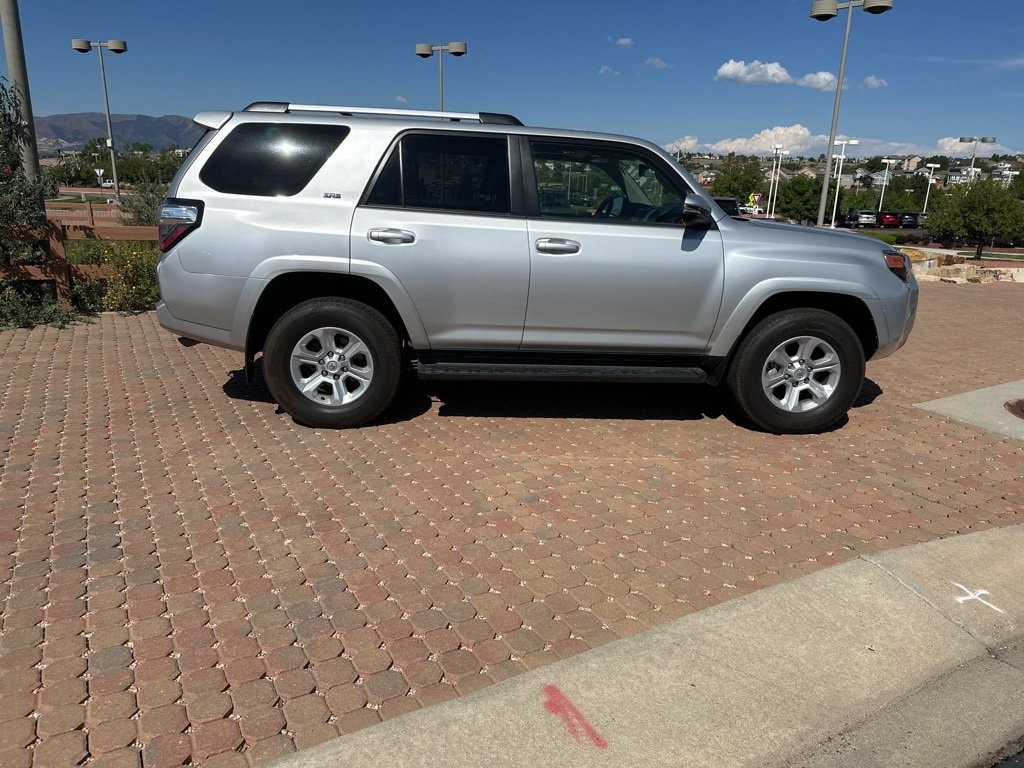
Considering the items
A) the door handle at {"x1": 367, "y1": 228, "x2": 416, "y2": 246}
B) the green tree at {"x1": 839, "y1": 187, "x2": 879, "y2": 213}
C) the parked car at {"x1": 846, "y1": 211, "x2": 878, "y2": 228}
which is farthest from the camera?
the green tree at {"x1": 839, "y1": 187, "x2": 879, "y2": 213}

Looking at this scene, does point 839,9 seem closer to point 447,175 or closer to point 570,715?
point 447,175

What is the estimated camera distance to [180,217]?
4840mm

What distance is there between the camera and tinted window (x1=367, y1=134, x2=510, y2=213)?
4.94 metres

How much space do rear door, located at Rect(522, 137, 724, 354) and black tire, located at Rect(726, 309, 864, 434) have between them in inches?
14.8

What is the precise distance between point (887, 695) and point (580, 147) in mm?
3736

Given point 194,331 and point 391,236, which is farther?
point 194,331

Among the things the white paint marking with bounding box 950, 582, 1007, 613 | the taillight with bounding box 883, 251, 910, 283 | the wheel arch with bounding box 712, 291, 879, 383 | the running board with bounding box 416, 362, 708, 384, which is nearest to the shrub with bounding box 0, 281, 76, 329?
the running board with bounding box 416, 362, 708, 384

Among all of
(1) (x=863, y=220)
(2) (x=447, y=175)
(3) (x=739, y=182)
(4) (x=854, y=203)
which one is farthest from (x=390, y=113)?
(4) (x=854, y=203)

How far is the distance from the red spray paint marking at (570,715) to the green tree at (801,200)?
59259 mm

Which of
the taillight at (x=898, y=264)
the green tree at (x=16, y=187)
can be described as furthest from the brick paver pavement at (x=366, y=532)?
the green tree at (x=16, y=187)

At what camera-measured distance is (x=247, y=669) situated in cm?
273

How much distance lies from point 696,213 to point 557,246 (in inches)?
36.4

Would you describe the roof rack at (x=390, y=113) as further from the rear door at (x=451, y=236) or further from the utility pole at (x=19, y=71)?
the utility pole at (x=19, y=71)

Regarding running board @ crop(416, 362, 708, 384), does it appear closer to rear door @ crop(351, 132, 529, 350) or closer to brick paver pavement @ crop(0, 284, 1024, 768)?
rear door @ crop(351, 132, 529, 350)
